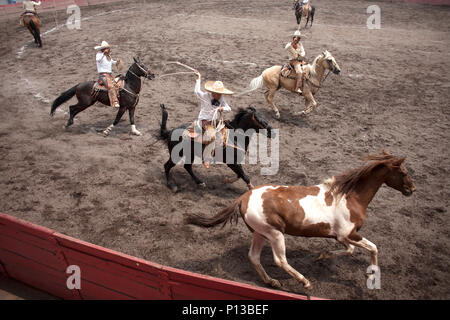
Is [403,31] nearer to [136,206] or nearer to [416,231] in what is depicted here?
[416,231]

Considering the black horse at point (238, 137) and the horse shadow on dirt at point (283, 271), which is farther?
the black horse at point (238, 137)

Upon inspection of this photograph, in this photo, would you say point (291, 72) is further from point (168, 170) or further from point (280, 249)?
point (280, 249)

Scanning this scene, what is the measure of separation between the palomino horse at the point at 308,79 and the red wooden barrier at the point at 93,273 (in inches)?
258

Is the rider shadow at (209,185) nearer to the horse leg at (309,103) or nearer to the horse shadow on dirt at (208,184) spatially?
the horse shadow on dirt at (208,184)

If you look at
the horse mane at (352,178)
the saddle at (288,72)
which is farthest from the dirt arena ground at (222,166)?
the horse mane at (352,178)

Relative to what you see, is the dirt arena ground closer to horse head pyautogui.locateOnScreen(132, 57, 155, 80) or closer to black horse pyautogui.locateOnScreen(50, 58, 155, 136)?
black horse pyautogui.locateOnScreen(50, 58, 155, 136)

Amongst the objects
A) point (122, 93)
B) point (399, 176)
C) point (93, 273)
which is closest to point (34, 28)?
point (122, 93)

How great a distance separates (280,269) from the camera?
16.6ft

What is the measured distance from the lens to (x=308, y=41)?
15711 mm

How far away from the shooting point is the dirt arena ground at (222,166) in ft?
17.1

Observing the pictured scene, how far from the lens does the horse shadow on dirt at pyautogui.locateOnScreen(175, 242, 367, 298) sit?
478 cm

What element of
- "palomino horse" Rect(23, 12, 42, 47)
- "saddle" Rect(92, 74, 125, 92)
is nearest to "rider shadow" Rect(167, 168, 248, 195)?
"saddle" Rect(92, 74, 125, 92)

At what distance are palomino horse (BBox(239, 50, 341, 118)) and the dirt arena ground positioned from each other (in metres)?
0.53
